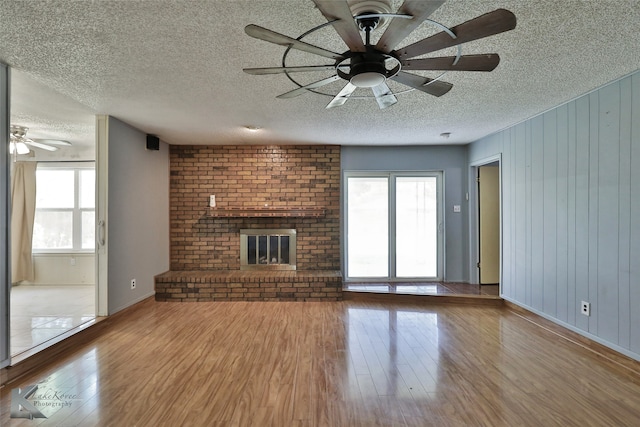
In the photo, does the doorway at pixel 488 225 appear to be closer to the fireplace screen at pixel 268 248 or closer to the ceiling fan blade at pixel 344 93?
the fireplace screen at pixel 268 248

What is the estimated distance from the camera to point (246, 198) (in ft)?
16.4

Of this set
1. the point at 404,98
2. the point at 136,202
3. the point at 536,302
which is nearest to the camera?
the point at 404,98

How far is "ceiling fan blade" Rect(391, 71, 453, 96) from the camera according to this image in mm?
1742

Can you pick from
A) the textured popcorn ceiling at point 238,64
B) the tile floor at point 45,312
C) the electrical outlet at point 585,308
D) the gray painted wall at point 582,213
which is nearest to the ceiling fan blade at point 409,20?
the textured popcorn ceiling at point 238,64

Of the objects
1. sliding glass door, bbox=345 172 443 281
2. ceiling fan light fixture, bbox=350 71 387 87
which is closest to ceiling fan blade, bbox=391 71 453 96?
ceiling fan light fixture, bbox=350 71 387 87

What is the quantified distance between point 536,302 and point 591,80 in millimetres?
2372

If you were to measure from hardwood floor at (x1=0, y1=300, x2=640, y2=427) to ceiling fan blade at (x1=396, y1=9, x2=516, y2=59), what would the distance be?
2.09 metres

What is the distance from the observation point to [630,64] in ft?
7.44

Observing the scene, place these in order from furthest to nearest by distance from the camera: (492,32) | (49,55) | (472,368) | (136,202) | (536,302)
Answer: (136,202) < (536,302) < (472,368) < (49,55) < (492,32)

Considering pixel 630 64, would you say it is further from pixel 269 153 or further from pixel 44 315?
pixel 44 315

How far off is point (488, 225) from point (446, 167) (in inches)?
45.1

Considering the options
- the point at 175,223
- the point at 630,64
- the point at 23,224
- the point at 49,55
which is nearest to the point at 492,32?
the point at 630,64

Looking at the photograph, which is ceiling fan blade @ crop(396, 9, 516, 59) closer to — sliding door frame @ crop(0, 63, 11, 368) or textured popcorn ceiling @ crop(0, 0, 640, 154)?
textured popcorn ceiling @ crop(0, 0, 640, 154)

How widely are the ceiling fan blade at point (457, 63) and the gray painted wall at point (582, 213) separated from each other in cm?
184
